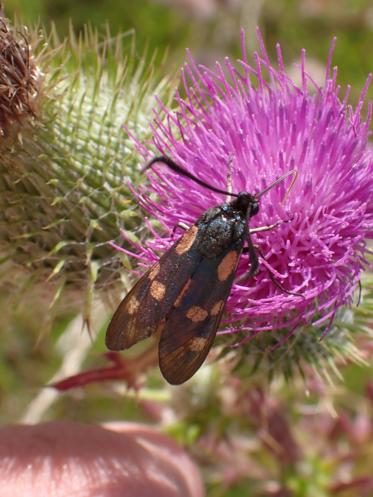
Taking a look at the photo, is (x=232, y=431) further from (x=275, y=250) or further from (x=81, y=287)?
(x=275, y=250)

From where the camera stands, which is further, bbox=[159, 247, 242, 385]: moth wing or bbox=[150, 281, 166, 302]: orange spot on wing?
bbox=[150, 281, 166, 302]: orange spot on wing

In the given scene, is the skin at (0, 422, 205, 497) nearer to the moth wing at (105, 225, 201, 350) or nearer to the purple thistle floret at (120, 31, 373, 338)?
the moth wing at (105, 225, 201, 350)

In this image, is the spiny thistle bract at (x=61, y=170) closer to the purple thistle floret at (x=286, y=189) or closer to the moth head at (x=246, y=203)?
the purple thistle floret at (x=286, y=189)

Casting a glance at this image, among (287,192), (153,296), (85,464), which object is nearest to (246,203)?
(287,192)

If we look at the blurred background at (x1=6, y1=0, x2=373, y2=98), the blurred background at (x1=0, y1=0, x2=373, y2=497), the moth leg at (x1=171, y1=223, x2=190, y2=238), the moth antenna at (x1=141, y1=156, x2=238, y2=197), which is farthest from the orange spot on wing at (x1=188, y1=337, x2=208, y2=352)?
the blurred background at (x1=6, y1=0, x2=373, y2=98)

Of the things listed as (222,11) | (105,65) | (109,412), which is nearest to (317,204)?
(105,65)

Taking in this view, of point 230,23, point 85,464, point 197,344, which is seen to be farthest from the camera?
point 230,23

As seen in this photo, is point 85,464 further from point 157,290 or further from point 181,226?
point 181,226
